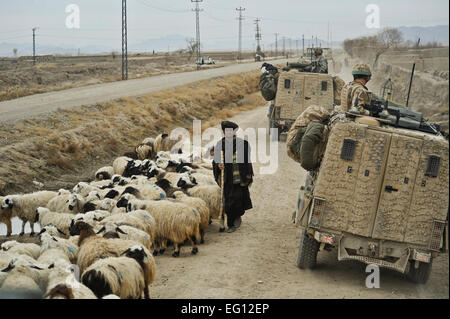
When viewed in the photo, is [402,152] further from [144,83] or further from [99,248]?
[144,83]

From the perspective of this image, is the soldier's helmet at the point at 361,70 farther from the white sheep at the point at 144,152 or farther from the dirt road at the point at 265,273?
the white sheep at the point at 144,152

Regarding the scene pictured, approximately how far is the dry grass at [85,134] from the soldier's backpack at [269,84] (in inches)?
184

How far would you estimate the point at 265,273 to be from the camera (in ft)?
23.3

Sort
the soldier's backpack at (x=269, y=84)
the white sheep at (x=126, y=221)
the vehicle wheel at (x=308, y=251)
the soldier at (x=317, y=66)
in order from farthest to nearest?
the soldier at (x=317, y=66) < the soldier's backpack at (x=269, y=84) < the white sheep at (x=126, y=221) < the vehicle wheel at (x=308, y=251)

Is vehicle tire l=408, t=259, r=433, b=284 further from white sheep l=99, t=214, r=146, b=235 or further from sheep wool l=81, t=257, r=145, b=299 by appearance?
white sheep l=99, t=214, r=146, b=235

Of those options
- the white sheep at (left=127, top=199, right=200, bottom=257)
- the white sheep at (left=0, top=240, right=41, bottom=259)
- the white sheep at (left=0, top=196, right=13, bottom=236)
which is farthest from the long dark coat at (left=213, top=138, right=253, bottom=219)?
the white sheep at (left=0, top=196, right=13, bottom=236)

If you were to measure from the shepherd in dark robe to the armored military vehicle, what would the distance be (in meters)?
2.75

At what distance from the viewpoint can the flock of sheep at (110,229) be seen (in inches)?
228

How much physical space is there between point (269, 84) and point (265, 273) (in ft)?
37.5

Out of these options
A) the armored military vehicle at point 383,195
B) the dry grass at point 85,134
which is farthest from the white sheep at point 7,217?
the armored military vehicle at point 383,195

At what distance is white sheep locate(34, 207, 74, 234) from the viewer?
8812 mm

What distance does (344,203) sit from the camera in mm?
6414

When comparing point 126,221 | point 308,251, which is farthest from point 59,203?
point 308,251

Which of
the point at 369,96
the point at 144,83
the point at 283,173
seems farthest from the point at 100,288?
the point at 144,83
